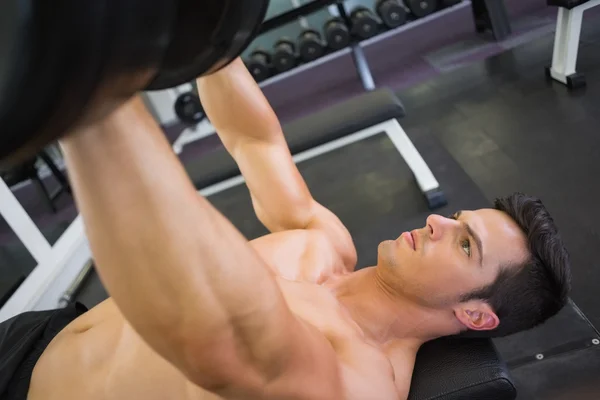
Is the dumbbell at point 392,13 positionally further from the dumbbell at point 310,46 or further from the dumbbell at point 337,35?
the dumbbell at point 310,46

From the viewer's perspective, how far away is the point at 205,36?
0.43 m

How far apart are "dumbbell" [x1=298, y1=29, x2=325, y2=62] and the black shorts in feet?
9.29

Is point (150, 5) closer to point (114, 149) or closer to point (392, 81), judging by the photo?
point (114, 149)

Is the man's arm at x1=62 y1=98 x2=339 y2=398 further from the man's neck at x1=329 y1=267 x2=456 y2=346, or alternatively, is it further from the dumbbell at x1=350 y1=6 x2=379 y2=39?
the dumbbell at x1=350 y1=6 x2=379 y2=39

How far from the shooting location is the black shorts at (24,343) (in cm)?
114

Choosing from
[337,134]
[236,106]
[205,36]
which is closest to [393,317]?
[236,106]

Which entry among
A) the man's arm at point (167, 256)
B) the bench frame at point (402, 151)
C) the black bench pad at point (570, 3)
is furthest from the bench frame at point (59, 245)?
the man's arm at point (167, 256)

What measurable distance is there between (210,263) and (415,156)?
6.91 ft

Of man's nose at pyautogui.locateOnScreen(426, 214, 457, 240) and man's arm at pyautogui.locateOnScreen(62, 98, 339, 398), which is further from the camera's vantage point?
man's nose at pyautogui.locateOnScreen(426, 214, 457, 240)

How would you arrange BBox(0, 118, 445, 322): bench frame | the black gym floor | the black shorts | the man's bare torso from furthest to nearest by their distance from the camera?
BBox(0, 118, 445, 322): bench frame < the black gym floor < the black shorts < the man's bare torso

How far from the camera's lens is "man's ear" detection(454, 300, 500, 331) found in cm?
131

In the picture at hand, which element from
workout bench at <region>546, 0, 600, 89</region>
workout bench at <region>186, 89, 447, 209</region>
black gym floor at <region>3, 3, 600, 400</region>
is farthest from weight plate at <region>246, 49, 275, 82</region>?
workout bench at <region>546, 0, 600, 89</region>

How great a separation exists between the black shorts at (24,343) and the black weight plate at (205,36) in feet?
3.25

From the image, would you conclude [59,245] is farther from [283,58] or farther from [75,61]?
[75,61]
